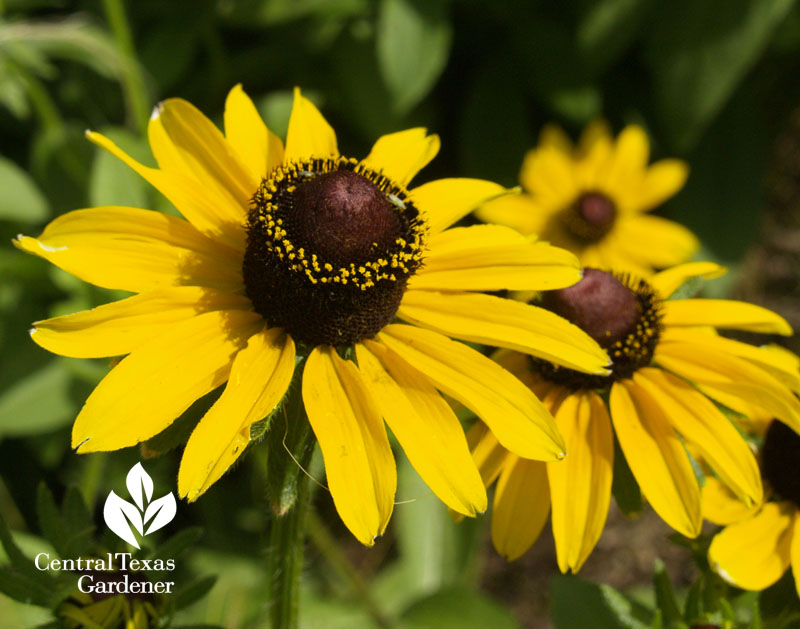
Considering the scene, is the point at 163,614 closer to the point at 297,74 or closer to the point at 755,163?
the point at 297,74

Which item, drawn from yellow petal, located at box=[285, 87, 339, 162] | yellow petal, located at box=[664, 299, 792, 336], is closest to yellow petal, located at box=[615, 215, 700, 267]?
yellow petal, located at box=[664, 299, 792, 336]

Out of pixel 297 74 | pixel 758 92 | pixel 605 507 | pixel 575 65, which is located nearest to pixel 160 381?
pixel 605 507

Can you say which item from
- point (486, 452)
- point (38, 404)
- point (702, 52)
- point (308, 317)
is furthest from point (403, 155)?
point (702, 52)

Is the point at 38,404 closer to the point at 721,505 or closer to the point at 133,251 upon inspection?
the point at 133,251

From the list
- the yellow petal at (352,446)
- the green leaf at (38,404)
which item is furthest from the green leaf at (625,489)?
the green leaf at (38,404)

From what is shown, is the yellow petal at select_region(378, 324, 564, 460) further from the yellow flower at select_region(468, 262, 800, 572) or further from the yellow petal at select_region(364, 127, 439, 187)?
the yellow petal at select_region(364, 127, 439, 187)

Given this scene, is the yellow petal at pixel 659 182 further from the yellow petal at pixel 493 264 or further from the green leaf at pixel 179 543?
the green leaf at pixel 179 543
